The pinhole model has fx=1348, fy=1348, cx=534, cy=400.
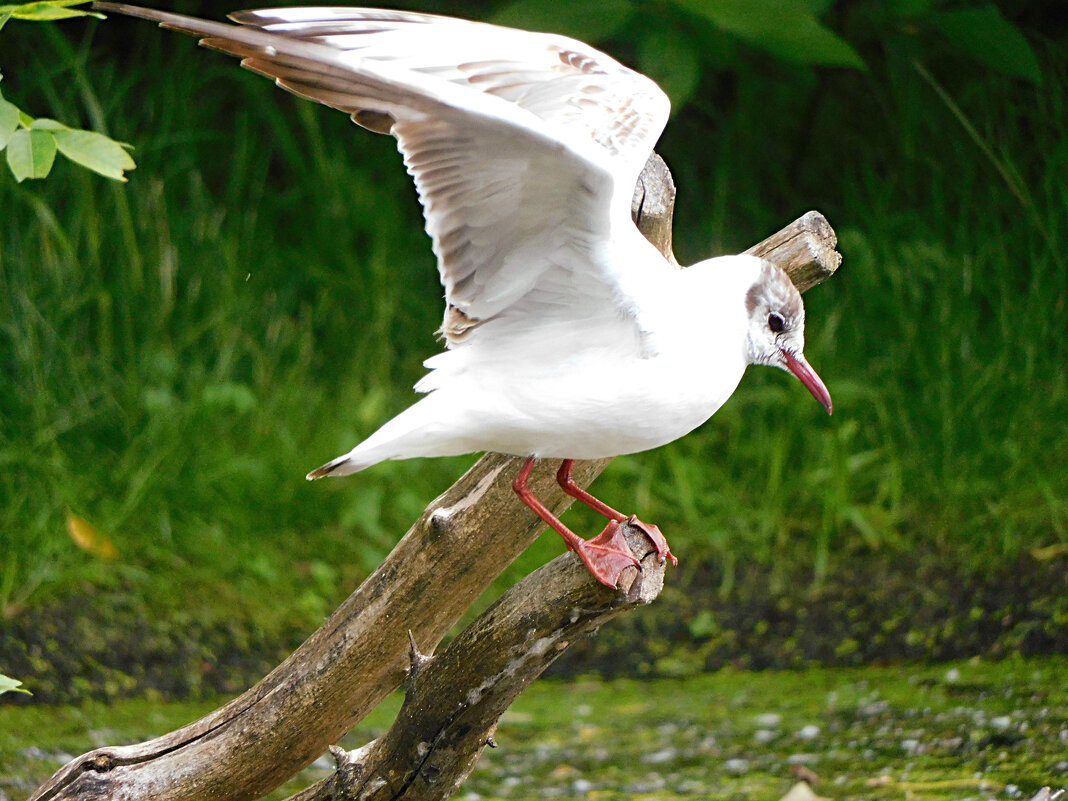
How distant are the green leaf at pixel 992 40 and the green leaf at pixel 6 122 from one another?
304 cm

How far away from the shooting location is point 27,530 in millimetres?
3908

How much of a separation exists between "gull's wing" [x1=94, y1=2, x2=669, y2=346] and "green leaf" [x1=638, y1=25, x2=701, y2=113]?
116 cm

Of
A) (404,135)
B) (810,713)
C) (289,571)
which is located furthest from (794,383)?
(404,135)

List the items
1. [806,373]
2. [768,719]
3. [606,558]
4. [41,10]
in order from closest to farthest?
1. [41,10]
2. [606,558]
3. [806,373]
4. [768,719]

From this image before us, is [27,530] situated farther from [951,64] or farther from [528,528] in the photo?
[951,64]

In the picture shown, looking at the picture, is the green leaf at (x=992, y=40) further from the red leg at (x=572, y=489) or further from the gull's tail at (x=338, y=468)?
the gull's tail at (x=338, y=468)

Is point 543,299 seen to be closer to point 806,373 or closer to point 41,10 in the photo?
point 806,373

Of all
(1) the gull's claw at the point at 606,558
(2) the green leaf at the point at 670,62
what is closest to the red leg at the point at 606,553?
(1) the gull's claw at the point at 606,558

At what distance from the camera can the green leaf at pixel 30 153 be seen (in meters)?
2.03

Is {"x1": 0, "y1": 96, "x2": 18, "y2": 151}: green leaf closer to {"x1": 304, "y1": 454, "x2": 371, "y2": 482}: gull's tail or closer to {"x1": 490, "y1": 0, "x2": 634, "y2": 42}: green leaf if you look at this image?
{"x1": 304, "y1": 454, "x2": 371, "y2": 482}: gull's tail

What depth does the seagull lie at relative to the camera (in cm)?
210

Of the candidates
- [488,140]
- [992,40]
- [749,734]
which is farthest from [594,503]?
[992,40]

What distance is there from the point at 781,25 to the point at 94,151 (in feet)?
7.39

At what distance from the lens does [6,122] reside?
2008 mm
